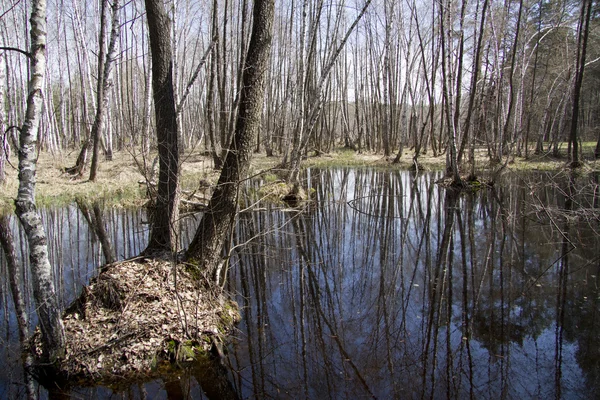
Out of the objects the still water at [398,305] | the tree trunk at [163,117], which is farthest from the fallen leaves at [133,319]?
the tree trunk at [163,117]

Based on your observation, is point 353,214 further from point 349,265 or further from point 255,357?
point 255,357

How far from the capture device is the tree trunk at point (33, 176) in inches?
134

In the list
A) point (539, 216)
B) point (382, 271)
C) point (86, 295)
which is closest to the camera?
point (86, 295)

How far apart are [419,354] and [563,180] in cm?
1494

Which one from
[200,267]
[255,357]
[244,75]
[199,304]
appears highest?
[244,75]

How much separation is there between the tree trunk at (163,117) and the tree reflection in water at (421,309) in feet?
4.59

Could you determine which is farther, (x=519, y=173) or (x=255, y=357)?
(x=519, y=173)

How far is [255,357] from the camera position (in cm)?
400

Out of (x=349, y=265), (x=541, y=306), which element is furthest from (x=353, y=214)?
(x=541, y=306)

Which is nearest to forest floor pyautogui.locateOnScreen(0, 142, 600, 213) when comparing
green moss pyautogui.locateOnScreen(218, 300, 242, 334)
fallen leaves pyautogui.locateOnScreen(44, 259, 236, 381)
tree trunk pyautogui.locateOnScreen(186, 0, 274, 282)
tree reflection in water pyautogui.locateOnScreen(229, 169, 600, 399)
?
tree reflection in water pyautogui.locateOnScreen(229, 169, 600, 399)

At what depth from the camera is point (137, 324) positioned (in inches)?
159

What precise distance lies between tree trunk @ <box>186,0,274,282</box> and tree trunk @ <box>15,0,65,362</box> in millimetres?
1602

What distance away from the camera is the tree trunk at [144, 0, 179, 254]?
4.82m

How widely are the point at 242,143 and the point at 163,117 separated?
3.23 feet
